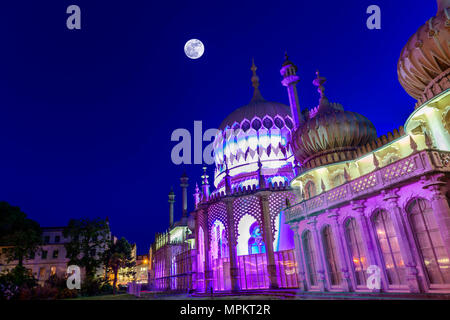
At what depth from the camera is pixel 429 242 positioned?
36.3ft

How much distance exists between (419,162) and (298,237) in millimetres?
8745

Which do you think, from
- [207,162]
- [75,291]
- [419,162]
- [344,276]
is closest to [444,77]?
[419,162]

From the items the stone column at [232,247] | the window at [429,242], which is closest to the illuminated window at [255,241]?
the stone column at [232,247]

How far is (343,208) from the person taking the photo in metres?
14.8

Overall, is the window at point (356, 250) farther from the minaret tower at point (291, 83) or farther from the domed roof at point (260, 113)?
the domed roof at point (260, 113)

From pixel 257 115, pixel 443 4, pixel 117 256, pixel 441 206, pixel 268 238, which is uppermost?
pixel 257 115

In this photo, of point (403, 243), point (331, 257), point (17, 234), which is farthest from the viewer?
point (17, 234)

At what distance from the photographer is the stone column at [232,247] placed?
2344cm

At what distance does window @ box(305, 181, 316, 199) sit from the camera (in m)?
19.2

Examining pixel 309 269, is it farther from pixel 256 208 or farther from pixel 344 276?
pixel 256 208

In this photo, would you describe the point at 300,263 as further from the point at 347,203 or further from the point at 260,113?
the point at 260,113

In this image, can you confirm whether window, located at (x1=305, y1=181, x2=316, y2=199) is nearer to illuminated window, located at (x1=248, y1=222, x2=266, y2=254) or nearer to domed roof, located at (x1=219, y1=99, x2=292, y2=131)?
illuminated window, located at (x1=248, y1=222, x2=266, y2=254)

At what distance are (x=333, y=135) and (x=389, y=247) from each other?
7.75 metres

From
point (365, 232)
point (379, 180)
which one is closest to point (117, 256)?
point (365, 232)
